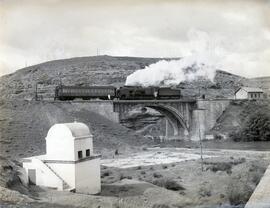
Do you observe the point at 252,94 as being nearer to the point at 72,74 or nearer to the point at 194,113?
the point at 194,113

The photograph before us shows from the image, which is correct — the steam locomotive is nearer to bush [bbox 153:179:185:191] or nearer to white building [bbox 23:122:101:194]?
bush [bbox 153:179:185:191]

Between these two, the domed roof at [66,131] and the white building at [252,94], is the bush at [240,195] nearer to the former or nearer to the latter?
the domed roof at [66,131]

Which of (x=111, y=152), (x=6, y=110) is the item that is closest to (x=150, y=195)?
(x=111, y=152)

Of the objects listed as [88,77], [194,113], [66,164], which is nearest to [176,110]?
[194,113]

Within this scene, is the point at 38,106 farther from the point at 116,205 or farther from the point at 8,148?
the point at 116,205

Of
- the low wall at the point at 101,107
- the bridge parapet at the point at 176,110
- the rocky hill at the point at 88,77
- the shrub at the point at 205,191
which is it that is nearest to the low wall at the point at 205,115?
the bridge parapet at the point at 176,110

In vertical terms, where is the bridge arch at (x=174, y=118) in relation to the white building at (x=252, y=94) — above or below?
below

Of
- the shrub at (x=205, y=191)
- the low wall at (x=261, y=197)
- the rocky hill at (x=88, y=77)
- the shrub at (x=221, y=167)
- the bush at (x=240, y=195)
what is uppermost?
the rocky hill at (x=88, y=77)

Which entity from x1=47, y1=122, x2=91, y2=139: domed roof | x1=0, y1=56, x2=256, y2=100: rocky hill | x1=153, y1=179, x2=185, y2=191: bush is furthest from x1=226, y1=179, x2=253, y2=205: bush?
x1=0, y1=56, x2=256, y2=100: rocky hill
